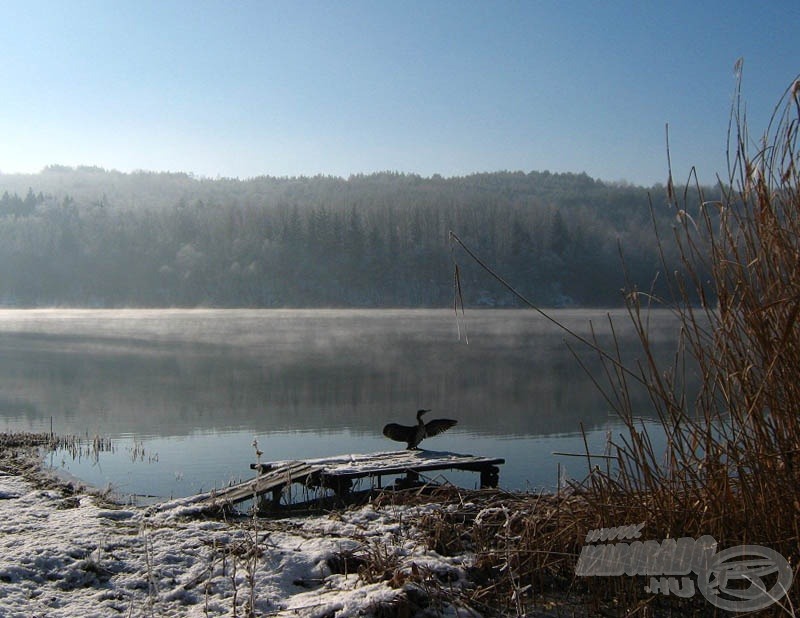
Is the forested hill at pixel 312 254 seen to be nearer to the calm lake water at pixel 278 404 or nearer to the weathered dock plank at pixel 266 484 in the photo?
the calm lake water at pixel 278 404

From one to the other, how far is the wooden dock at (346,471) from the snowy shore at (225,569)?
2.02 m

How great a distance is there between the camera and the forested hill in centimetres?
11244

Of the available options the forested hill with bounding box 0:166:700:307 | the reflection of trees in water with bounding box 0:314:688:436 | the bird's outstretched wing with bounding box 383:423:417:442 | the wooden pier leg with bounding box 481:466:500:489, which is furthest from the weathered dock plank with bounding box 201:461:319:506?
the forested hill with bounding box 0:166:700:307

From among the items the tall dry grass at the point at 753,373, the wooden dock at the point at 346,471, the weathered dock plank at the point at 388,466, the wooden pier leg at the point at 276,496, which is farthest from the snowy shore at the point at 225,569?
the weathered dock plank at the point at 388,466

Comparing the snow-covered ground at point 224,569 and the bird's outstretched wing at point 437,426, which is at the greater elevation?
the snow-covered ground at point 224,569

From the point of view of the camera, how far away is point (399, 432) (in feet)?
32.6

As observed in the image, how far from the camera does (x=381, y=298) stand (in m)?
112

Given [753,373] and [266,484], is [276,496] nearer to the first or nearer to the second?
[266,484]

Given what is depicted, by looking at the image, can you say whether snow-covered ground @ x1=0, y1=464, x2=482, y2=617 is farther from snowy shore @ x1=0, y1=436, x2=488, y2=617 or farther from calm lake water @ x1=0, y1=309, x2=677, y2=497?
calm lake water @ x1=0, y1=309, x2=677, y2=497

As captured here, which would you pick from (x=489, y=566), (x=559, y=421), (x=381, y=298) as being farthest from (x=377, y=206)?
(x=489, y=566)

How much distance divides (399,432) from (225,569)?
5657 millimetres

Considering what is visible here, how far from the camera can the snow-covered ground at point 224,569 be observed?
3.75 meters

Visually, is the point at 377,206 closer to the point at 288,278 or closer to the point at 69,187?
the point at 288,278

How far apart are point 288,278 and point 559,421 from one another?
97872 mm
